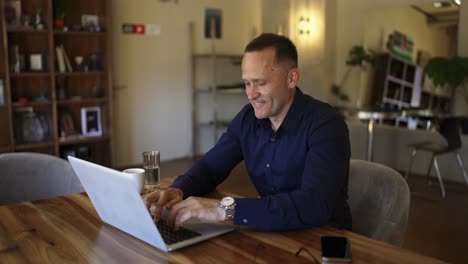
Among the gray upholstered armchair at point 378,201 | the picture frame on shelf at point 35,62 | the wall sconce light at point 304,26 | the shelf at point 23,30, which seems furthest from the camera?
the wall sconce light at point 304,26

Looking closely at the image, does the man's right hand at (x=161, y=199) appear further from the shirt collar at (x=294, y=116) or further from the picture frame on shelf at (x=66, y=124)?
the picture frame on shelf at (x=66, y=124)

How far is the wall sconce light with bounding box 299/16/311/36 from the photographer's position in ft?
21.0

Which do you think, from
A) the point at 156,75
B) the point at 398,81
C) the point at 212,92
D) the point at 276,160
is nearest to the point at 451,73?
the point at 398,81

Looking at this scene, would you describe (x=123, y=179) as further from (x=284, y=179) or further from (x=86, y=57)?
(x=86, y=57)

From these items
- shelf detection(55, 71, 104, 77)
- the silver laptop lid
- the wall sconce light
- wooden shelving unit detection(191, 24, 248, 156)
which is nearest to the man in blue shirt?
the silver laptop lid

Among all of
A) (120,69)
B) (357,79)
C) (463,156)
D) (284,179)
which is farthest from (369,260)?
(357,79)

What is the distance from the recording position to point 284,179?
5.40ft

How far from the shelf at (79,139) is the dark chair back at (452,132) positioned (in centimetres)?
358

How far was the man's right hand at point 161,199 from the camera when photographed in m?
1.39

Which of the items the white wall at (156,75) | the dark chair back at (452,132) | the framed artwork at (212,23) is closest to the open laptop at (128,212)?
the dark chair back at (452,132)

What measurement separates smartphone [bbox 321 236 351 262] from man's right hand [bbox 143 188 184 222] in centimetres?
50

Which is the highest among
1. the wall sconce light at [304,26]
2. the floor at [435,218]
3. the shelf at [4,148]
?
the wall sconce light at [304,26]

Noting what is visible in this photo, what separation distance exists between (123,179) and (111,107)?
4086 mm

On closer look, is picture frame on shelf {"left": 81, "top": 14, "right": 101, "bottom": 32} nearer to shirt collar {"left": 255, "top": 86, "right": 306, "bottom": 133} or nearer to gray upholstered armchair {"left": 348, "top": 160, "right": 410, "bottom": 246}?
shirt collar {"left": 255, "top": 86, "right": 306, "bottom": 133}
